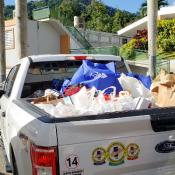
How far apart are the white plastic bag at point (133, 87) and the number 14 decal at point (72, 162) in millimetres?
1410

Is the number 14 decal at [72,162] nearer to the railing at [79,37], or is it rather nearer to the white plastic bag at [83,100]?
the white plastic bag at [83,100]

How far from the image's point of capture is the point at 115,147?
332 cm

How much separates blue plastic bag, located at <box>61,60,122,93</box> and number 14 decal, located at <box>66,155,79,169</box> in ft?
5.23

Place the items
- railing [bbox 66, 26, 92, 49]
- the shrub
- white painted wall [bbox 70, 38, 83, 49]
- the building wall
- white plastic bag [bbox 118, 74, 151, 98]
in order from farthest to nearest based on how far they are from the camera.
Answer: the building wall, railing [bbox 66, 26, 92, 49], white painted wall [bbox 70, 38, 83, 49], the shrub, white plastic bag [bbox 118, 74, 151, 98]

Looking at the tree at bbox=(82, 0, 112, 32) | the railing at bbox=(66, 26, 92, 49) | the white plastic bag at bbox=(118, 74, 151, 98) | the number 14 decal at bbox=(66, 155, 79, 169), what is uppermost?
the tree at bbox=(82, 0, 112, 32)

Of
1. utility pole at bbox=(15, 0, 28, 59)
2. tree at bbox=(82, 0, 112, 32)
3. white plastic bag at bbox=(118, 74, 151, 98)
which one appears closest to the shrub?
utility pole at bbox=(15, 0, 28, 59)

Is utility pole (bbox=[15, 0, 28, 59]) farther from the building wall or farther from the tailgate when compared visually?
the building wall

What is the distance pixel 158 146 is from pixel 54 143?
0.86 meters

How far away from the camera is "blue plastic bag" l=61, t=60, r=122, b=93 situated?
477 centimetres

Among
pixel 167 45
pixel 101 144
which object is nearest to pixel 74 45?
pixel 167 45

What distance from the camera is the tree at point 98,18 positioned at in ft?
204

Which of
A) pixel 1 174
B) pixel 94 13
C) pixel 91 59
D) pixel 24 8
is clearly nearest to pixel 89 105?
pixel 91 59

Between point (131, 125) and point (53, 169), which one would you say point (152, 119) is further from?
point (53, 169)

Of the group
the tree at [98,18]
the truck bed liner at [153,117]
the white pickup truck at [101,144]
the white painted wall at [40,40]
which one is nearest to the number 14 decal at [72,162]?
the white pickup truck at [101,144]
